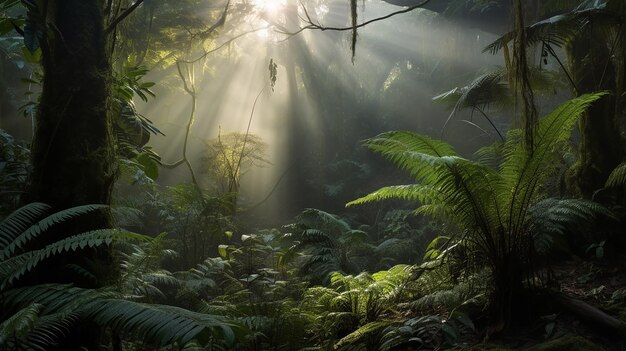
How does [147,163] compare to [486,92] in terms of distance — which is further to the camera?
[486,92]

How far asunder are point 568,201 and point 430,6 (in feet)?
30.9

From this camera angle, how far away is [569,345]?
7.82 ft

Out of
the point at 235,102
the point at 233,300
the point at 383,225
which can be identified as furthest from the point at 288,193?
the point at 233,300

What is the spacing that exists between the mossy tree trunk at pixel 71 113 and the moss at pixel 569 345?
2578 millimetres

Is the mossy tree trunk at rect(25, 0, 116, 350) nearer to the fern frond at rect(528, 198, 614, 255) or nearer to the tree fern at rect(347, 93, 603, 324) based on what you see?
the tree fern at rect(347, 93, 603, 324)

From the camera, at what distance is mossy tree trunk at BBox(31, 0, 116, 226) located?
2.49 metres

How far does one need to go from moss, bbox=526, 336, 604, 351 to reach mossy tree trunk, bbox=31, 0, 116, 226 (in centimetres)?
258

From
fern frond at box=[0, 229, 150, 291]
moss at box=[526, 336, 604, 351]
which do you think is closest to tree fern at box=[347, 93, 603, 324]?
moss at box=[526, 336, 604, 351]

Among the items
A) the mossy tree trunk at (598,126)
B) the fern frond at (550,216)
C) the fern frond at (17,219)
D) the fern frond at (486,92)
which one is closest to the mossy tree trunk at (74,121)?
the fern frond at (17,219)

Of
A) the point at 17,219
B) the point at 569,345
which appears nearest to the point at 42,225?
the point at 17,219

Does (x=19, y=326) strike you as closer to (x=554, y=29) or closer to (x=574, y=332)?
(x=574, y=332)

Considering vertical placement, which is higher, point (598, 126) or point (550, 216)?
point (598, 126)

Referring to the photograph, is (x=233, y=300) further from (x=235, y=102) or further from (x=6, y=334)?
(x=235, y=102)

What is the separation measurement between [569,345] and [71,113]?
3042mm
